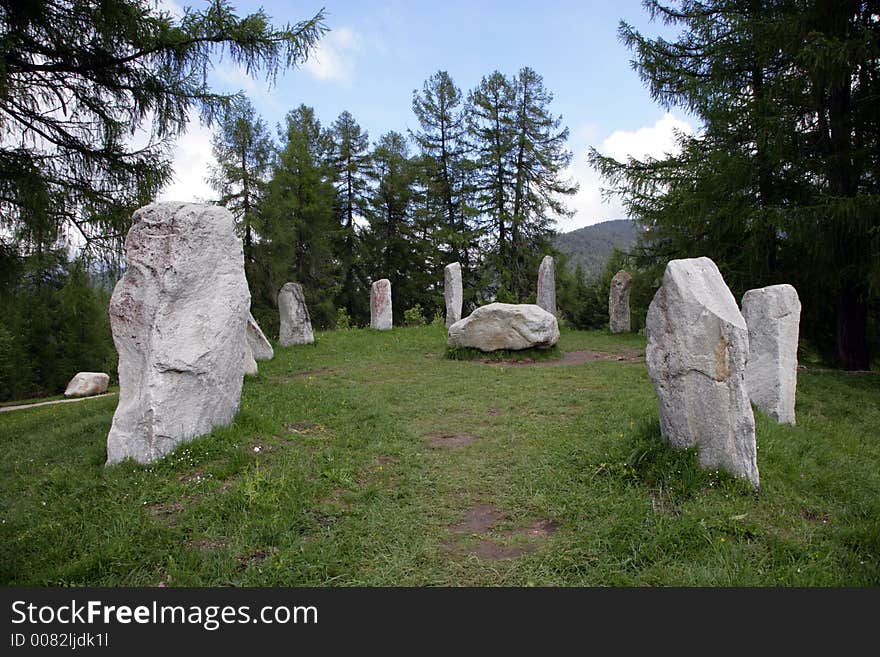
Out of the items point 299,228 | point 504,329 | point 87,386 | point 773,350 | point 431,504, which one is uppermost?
point 299,228

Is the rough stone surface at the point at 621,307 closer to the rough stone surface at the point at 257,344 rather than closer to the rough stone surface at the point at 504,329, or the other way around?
the rough stone surface at the point at 504,329

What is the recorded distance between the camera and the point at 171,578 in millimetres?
3428

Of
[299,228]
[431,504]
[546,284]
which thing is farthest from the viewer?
[299,228]

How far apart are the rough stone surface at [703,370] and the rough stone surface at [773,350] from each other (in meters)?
2.51

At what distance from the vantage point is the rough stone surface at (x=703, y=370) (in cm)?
461

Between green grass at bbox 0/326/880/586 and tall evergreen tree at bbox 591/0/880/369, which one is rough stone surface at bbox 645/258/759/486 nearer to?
green grass at bbox 0/326/880/586

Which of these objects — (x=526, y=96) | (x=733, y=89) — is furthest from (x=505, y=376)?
(x=526, y=96)

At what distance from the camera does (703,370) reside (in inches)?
186

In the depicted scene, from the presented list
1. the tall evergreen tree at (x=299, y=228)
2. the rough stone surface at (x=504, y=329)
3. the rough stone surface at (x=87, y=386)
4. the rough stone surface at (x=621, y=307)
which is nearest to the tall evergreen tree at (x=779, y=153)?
the rough stone surface at (x=621, y=307)

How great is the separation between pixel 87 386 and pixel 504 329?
46.9 feet

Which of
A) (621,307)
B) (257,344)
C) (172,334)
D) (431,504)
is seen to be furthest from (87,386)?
(621,307)

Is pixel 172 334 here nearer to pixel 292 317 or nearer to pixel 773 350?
pixel 773 350

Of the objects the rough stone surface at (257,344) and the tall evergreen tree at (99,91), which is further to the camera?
the rough stone surface at (257,344)

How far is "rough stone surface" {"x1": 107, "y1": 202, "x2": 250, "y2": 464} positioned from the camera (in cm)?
531
